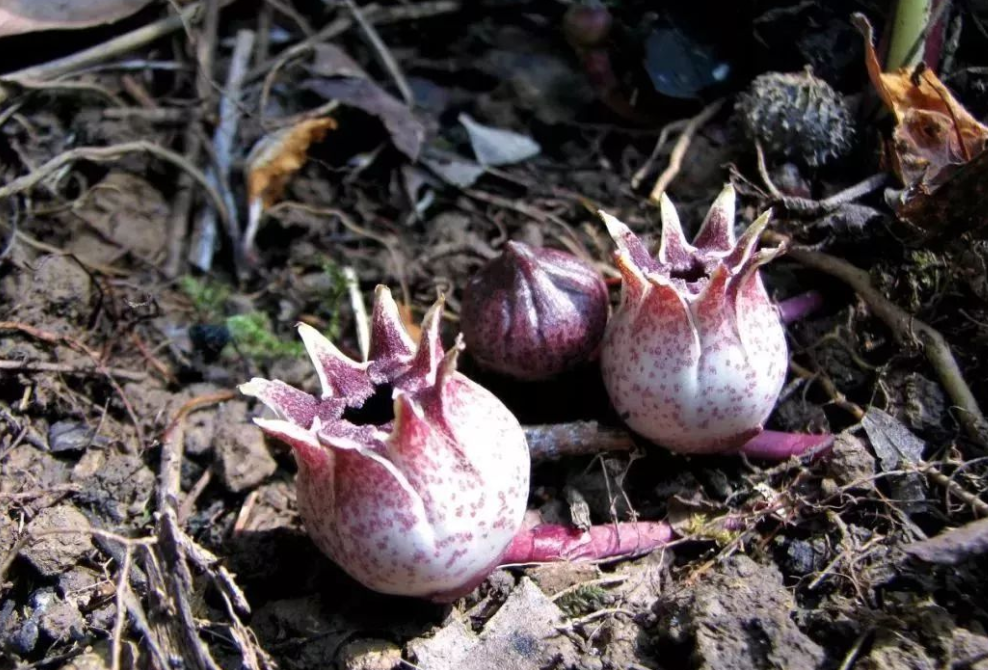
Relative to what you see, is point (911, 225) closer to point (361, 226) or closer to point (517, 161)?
point (517, 161)

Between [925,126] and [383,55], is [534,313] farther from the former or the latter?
[383,55]

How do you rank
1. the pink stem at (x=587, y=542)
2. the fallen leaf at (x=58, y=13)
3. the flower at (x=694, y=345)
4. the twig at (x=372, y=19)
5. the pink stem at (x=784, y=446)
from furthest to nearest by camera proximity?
the twig at (x=372, y=19)
the fallen leaf at (x=58, y=13)
the pink stem at (x=784, y=446)
the pink stem at (x=587, y=542)
the flower at (x=694, y=345)

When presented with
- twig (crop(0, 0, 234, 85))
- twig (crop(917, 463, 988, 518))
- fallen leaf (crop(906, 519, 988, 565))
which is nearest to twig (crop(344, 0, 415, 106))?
twig (crop(0, 0, 234, 85))

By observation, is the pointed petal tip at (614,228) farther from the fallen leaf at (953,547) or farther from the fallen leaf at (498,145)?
the fallen leaf at (498,145)

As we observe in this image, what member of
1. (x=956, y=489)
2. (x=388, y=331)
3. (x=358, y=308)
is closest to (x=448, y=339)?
(x=358, y=308)

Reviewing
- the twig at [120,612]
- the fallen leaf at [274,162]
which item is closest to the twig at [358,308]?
the fallen leaf at [274,162]

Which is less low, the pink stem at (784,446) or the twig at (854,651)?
the twig at (854,651)
